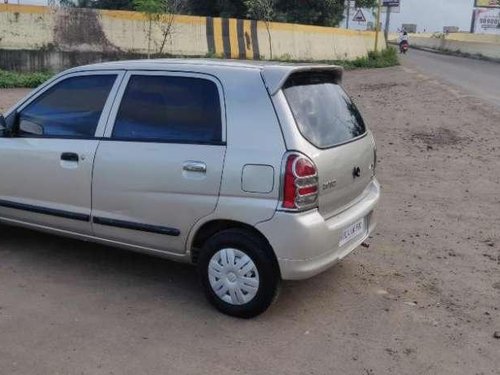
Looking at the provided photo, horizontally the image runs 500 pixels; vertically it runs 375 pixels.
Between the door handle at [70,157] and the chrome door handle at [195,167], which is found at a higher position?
the chrome door handle at [195,167]

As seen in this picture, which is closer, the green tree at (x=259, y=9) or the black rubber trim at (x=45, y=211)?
the black rubber trim at (x=45, y=211)

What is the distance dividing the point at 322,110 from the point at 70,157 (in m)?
1.89

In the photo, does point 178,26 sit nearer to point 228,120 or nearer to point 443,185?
point 443,185

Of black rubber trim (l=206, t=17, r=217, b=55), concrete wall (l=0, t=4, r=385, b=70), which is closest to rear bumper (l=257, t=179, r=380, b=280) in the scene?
concrete wall (l=0, t=4, r=385, b=70)

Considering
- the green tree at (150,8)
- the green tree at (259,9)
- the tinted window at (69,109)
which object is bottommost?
the tinted window at (69,109)

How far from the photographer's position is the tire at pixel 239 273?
3994 millimetres

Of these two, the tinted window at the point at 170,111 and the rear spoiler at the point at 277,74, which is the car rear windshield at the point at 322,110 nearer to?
the rear spoiler at the point at 277,74

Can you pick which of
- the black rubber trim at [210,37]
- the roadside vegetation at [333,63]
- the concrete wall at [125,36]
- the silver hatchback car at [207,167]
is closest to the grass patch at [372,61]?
the roadside vegetation at [333,63]

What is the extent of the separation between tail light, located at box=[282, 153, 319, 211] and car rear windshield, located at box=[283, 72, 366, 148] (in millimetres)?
228

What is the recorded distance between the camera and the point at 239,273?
4090 mm

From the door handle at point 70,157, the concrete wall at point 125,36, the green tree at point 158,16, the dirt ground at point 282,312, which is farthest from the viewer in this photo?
the green tree at point 158,16

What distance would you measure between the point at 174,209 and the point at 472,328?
83.8 inches

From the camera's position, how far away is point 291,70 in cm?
411

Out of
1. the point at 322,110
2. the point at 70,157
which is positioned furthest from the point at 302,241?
the point at 70,157
